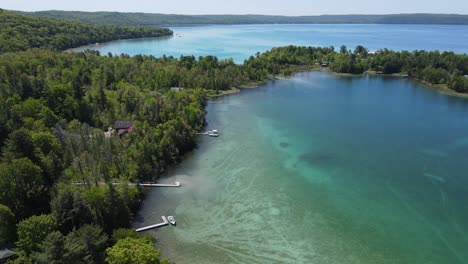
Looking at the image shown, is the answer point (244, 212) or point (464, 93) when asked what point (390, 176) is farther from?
point (464, 93)

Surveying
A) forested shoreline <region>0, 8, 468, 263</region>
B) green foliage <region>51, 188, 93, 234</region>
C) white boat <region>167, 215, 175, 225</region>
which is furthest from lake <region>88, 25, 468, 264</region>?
green foliage <region>51, 188, 93, 234</region>

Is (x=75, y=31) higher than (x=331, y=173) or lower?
higher

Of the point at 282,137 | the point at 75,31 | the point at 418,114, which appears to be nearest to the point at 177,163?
the point at 282,137

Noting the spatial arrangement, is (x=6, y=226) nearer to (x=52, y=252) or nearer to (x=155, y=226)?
(x=52, y=252)

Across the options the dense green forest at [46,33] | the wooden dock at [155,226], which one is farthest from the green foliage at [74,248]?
the dense green forest at [46,33]

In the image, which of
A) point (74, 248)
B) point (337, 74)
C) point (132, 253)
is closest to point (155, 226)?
point (132, 253)

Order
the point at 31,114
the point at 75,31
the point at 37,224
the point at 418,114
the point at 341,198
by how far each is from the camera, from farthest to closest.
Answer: the point at 75,31, the point at 418,114, the point at 31,114, the point at 341,198, the point at 37,224
